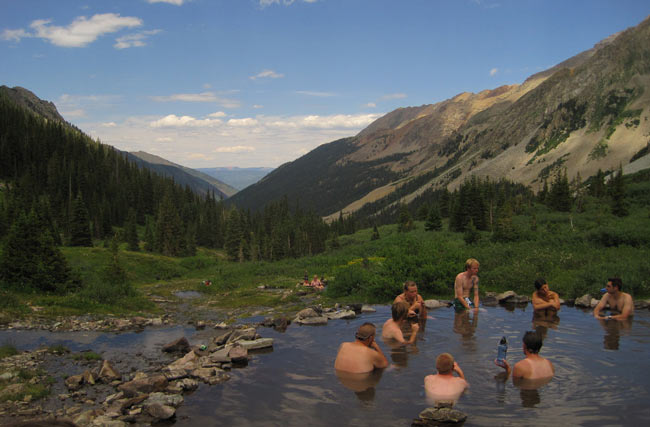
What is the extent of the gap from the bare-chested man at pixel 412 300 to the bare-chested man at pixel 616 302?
6.83 metres

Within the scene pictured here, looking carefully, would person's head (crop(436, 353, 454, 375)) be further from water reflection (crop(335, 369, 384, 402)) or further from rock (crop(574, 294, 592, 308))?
rock (crop(574, 294, 592, 308))

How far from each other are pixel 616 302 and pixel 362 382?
11705 mm

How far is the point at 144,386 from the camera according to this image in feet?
34.3

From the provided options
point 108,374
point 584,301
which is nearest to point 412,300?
point 584,301

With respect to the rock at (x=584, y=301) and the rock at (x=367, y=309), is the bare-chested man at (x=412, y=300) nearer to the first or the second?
the rock at (x=367, y=309)

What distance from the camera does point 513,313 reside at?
715 inches

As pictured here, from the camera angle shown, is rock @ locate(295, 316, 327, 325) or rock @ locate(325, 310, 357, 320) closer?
rock @ locate(295, 316, 327, 325)

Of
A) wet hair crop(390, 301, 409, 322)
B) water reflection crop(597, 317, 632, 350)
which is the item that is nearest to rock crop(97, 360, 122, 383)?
wet hair crop(390, 301, 409, 322)

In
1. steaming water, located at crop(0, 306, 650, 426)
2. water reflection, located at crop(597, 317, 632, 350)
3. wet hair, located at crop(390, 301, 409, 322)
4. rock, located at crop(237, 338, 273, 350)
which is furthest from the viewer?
rock, located at crop(237, 338, 273, 350)

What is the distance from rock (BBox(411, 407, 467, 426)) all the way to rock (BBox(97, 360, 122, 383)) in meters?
8.42

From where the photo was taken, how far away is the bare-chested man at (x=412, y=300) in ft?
51.8

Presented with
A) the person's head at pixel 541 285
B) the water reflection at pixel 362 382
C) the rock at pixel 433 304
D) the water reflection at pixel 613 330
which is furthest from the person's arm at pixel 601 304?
the water reflection at pixel 362 382

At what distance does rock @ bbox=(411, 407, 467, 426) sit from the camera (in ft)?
27.6

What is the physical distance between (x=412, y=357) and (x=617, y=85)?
222 metres
